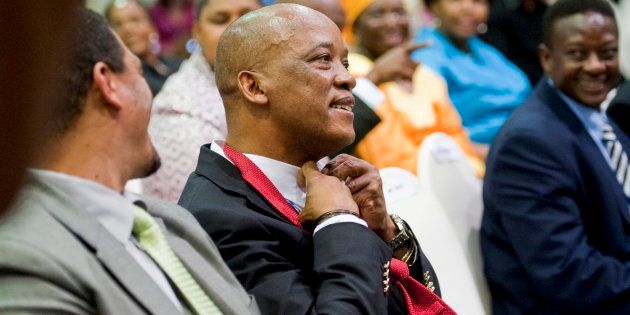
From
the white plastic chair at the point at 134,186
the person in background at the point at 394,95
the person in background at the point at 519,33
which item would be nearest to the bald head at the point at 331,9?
the person in background at the point at 394,95

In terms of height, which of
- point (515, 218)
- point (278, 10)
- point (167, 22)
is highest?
point (278, 10)

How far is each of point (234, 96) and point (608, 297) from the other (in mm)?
1217

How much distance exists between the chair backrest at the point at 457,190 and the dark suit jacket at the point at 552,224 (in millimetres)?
40

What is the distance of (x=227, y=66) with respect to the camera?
1.60 meters

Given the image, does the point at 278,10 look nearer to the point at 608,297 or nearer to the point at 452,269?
the point at 452,269

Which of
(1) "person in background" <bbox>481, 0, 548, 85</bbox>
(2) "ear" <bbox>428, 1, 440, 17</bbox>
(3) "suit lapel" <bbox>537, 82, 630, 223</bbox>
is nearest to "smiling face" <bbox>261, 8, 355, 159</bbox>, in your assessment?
(3) "suit lapel" <bbox>537, 82, 630, 223</bbox>

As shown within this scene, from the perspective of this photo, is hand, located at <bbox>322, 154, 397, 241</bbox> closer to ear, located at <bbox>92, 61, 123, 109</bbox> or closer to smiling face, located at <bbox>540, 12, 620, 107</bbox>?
ear, located at <bbox>92, 61, 123, 109</bbox>

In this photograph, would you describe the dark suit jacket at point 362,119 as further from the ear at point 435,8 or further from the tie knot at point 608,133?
the ear at point 435,8

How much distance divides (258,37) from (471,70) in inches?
84.7

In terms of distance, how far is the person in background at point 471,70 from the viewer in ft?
11.2

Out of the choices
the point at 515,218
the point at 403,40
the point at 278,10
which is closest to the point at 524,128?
the point at 515,218

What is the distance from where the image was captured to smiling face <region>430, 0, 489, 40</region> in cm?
385

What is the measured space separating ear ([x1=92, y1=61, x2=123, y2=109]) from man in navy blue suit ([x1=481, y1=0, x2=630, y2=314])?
136 cm

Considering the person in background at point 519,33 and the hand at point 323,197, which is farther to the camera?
the person in background at point 519,33
